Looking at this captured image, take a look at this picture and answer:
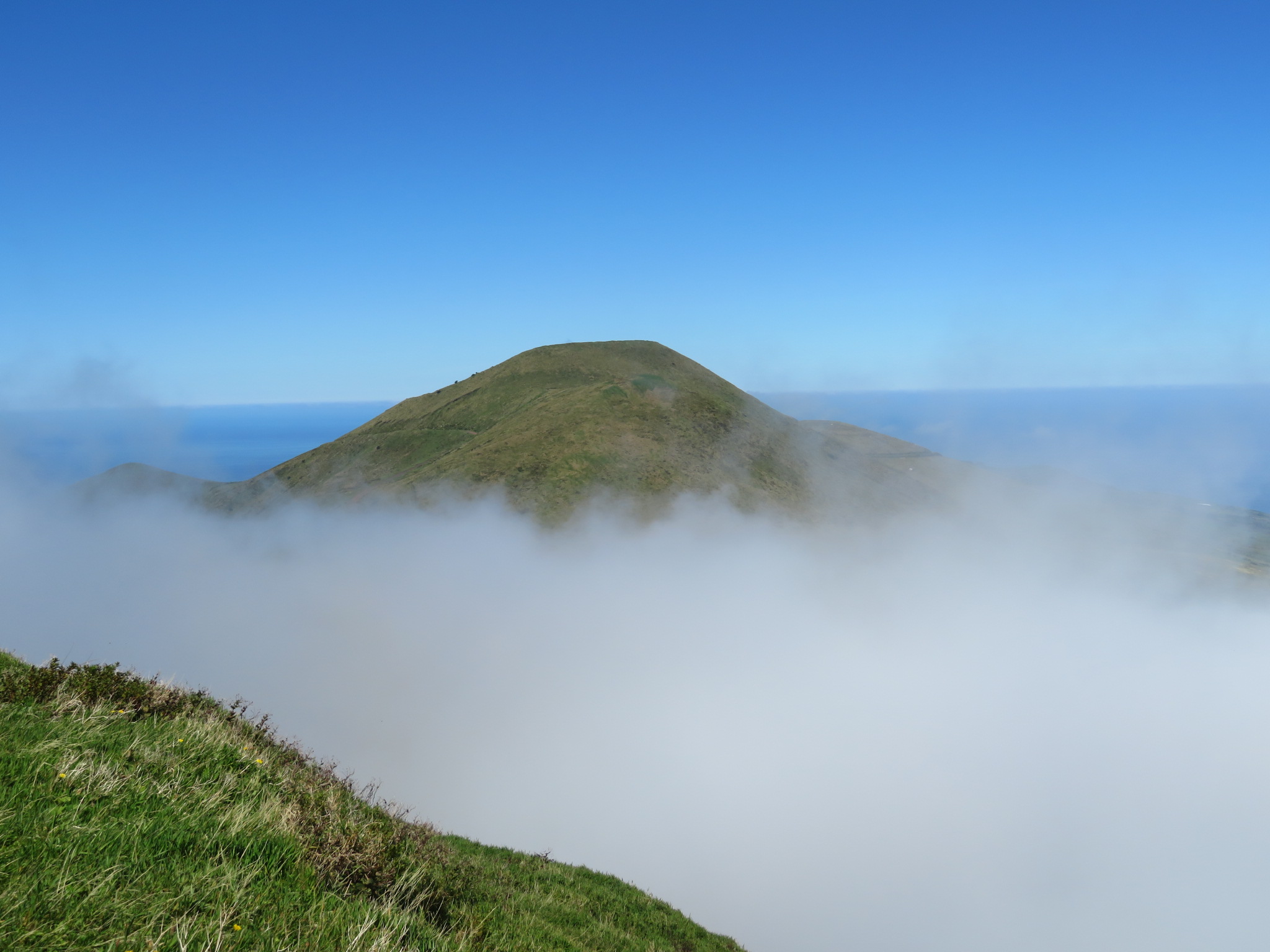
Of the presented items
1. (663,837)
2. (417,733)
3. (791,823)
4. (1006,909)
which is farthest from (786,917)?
(417,733)

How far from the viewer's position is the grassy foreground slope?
6402mm

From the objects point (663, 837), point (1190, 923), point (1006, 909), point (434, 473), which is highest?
point (434, 473)

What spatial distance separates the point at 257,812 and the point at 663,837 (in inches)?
6545

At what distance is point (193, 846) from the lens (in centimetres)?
785

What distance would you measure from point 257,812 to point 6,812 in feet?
8.80

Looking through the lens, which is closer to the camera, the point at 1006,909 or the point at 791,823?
the point at 1006,909

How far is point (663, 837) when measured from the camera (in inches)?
6029

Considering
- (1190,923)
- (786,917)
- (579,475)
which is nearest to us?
(786,917)

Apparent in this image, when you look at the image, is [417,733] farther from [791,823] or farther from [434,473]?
[791,823]

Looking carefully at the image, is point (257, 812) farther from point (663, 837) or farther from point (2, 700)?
point (663, 837)

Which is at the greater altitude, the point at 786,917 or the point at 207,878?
the point at 207,878

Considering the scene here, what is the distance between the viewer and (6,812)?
7355 millimetres

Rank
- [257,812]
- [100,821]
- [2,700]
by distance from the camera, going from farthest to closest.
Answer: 1. [2,700]
2. [257,812]
3. [100,821]

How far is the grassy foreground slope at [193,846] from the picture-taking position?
640 cm
